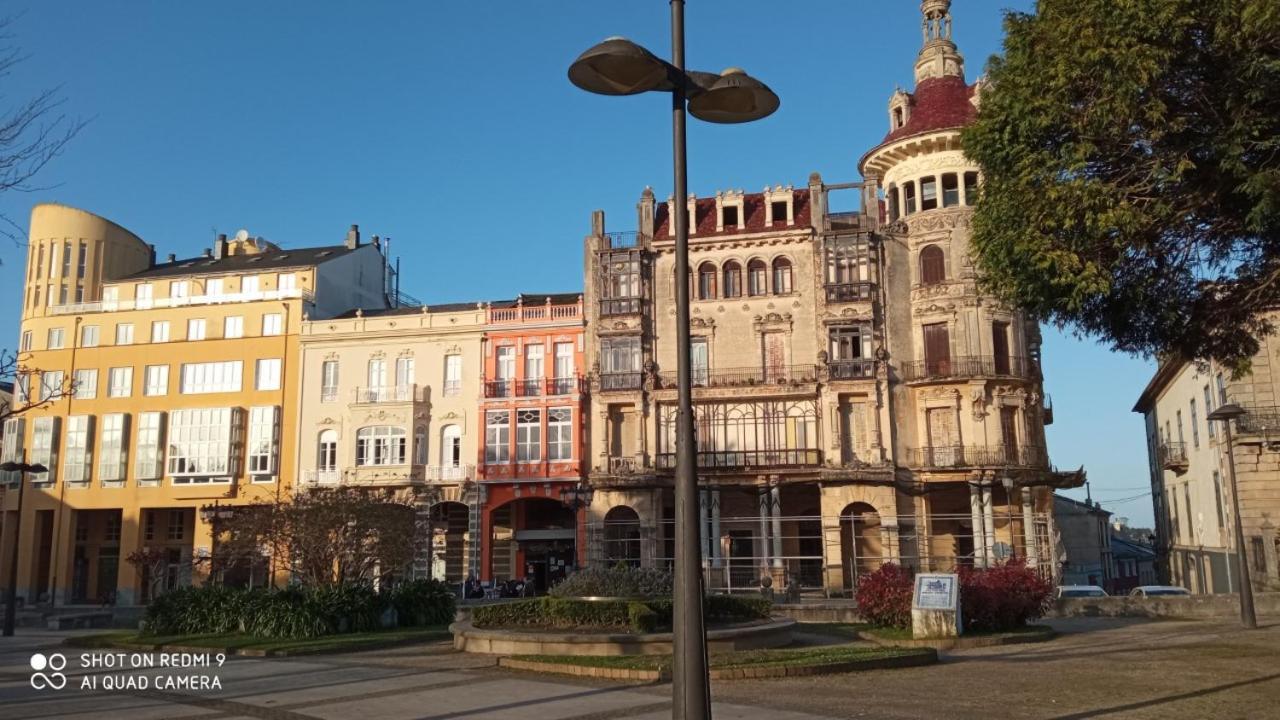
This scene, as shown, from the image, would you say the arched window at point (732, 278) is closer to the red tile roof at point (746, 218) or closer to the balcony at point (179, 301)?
the red tile roof at point (746, 218)

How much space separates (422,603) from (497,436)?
66.3 feet

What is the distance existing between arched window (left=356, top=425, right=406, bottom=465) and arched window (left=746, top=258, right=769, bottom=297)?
57.3 feet

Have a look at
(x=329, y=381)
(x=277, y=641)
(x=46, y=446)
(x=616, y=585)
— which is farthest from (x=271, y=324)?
(x=616, y=585)

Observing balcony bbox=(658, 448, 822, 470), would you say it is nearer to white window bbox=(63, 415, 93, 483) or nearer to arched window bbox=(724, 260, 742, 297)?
arched window bbox=(724, 260, 742, 297)

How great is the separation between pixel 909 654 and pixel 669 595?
5056 millimetres

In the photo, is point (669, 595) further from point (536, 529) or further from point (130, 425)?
point (130, 425)

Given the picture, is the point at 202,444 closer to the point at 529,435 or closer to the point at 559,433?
the point at 529,435

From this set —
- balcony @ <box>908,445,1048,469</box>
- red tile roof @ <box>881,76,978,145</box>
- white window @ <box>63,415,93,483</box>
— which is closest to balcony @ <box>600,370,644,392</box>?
balcony @ <box>908,445,1048,469</box>

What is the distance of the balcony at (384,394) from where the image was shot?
4900cm

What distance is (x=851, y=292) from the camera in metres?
44.5

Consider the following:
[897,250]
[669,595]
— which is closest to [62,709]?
[669,595]

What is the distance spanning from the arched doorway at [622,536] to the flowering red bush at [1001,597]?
24135 mm

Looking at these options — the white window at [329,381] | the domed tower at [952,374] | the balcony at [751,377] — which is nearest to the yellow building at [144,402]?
the white window at [329,381]

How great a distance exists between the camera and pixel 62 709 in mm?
13367
